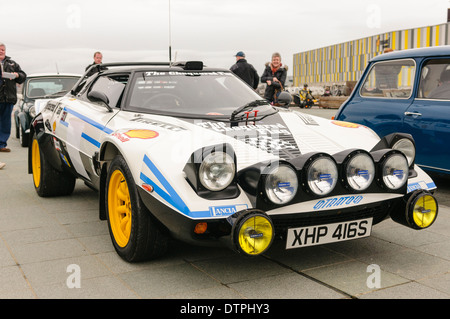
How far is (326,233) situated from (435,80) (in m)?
3.59

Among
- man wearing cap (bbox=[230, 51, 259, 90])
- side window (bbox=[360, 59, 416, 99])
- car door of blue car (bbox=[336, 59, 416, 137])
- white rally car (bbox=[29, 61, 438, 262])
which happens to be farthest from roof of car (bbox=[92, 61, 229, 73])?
man wearing cap (bbox=[230, 51, 259, 90])

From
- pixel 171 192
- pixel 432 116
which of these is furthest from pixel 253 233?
pixel 432 116

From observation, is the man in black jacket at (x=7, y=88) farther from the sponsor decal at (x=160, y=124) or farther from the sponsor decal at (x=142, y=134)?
the sponsor decal at (x=142, y=134)

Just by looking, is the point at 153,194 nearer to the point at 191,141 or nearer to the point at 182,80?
the point at 191,141

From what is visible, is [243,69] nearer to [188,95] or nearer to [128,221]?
[188,95]

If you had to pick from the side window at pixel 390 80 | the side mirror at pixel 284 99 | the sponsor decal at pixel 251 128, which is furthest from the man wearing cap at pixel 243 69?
the sponsor decal at pixel 251 128

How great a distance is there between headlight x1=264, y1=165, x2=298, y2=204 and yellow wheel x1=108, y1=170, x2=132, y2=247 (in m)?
1.04

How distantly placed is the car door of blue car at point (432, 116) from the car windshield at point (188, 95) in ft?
7.35

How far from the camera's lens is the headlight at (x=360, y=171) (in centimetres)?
312

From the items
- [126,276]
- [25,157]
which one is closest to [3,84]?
[25,157]

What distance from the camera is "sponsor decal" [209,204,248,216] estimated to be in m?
2.82

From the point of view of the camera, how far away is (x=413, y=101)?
599 centimetres

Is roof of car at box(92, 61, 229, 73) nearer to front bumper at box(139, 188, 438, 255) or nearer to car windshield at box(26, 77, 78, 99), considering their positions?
front bumper at box(139, 188, 438, 255)
